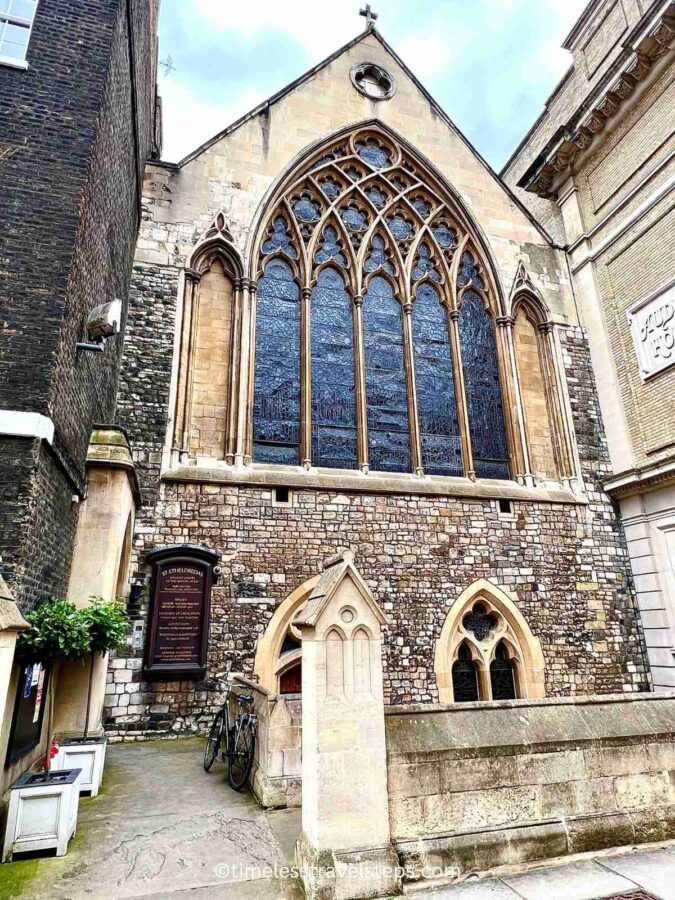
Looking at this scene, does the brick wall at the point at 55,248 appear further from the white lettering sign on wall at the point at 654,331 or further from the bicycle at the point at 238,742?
the white lettering sign on wall at the point at 654,331

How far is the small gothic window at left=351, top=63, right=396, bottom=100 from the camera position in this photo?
→ 13055mm

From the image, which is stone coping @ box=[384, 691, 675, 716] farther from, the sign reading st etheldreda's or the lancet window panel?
the lancet window panel

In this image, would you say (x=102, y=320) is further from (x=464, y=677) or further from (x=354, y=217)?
(x=464, y=677)

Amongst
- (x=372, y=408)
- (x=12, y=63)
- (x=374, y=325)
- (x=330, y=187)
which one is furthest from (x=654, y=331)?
(x=12, y=63)

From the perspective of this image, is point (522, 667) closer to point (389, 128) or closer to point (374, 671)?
point (374, 671)

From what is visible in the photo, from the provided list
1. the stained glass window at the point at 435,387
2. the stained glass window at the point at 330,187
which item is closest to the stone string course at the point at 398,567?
the stained glass window at the point at 435,387

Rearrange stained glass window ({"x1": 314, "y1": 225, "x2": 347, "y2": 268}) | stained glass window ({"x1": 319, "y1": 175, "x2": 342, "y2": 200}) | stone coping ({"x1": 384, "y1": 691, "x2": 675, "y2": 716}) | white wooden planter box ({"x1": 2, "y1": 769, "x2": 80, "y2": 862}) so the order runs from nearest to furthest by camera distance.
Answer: white wooden planter box ({"x1": 2, "y1": 769, "x2": 80, "y2": 862}) < stone coping ({"x1": 384, "y1": 691, "x2": 675, "y2": 716}) < stained glass window ({"x1": 314, "y1": 225, "x2": 347, "y2": 268}) < stained glass window ({"x1": 319, "y1": 175, "x2": 342, "y2": 200})

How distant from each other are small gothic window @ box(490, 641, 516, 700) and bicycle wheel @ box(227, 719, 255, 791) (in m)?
5.27

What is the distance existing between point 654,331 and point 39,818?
12251mm

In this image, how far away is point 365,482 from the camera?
998 centimetres

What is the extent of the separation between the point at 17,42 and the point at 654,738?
33.1 feet

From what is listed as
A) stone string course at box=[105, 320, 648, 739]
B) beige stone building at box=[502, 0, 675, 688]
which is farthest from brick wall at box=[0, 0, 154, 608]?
beige stone building at box=[502, 0, 675, 688]

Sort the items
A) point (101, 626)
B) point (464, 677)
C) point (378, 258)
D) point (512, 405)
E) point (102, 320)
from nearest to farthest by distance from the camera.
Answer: point (101, 626)
point (102, 320)
point (464, 677)
point (512, 405)
point (378, 258)

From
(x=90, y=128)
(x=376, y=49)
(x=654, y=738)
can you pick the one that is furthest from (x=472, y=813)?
(x=376, y=49)
